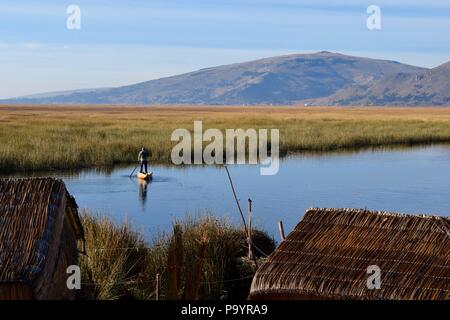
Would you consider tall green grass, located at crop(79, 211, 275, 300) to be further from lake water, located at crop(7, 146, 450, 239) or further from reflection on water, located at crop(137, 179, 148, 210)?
reflection on water, located at crop(137, 179, 148, 210)

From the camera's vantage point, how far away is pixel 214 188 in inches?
939

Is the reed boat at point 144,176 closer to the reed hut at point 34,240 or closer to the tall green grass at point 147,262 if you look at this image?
the tall green grass at point 147,262

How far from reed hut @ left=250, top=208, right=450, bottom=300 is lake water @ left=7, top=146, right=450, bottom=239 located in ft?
30.5

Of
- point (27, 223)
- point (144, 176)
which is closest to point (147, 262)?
point (27, 223)

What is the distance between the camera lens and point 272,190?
23469 mm

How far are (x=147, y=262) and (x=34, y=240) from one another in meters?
4.33

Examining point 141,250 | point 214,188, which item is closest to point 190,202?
point 214,188

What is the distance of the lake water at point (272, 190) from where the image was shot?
755 inches

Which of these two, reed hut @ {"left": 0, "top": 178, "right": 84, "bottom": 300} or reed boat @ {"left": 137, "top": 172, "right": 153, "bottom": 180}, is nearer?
reed hut @ {"left": 0, "top": 178, "right": 84, "bottom": 300}

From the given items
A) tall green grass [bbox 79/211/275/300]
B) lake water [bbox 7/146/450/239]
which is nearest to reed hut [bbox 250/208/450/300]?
tall green grass [bbox 79/211/275/300]

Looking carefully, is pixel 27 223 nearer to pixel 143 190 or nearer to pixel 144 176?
pixel 143 190

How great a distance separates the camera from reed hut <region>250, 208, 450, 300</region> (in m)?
5.31
